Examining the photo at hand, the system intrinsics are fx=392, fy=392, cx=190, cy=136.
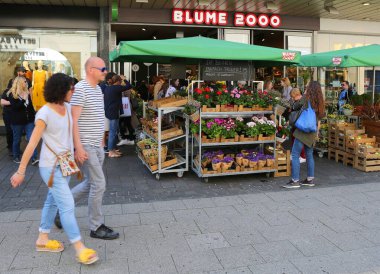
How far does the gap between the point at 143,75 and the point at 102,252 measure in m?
15.6

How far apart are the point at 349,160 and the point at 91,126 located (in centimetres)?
577

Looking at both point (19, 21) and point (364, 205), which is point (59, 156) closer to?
point (364, 205)

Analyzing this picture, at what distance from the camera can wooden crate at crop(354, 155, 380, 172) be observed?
7272mm

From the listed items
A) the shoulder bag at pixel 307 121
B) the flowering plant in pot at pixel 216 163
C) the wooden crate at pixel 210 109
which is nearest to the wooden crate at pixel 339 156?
the shoulder bag at pixel 307 121

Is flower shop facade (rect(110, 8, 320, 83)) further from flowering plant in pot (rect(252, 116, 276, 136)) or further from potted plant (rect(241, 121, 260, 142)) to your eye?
potted plant (rect(241, 121, 260, 142))

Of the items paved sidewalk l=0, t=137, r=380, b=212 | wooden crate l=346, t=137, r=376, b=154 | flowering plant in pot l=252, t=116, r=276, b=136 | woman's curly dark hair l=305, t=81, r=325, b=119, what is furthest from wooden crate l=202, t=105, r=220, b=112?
wooden crate l=346, t=137, r=376, b=154

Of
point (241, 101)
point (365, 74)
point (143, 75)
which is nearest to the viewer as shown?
point (241, 101)

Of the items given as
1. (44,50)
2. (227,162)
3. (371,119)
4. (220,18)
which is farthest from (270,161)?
(44,50)

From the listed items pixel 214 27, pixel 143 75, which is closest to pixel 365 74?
pixel 214 27

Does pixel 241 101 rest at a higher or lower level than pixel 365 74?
lower

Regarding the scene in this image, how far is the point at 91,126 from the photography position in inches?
150

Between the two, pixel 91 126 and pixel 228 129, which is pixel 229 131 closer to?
pixel 228 129

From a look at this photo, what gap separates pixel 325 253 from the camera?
3.83 meters

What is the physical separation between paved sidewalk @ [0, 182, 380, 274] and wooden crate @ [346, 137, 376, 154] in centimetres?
198
